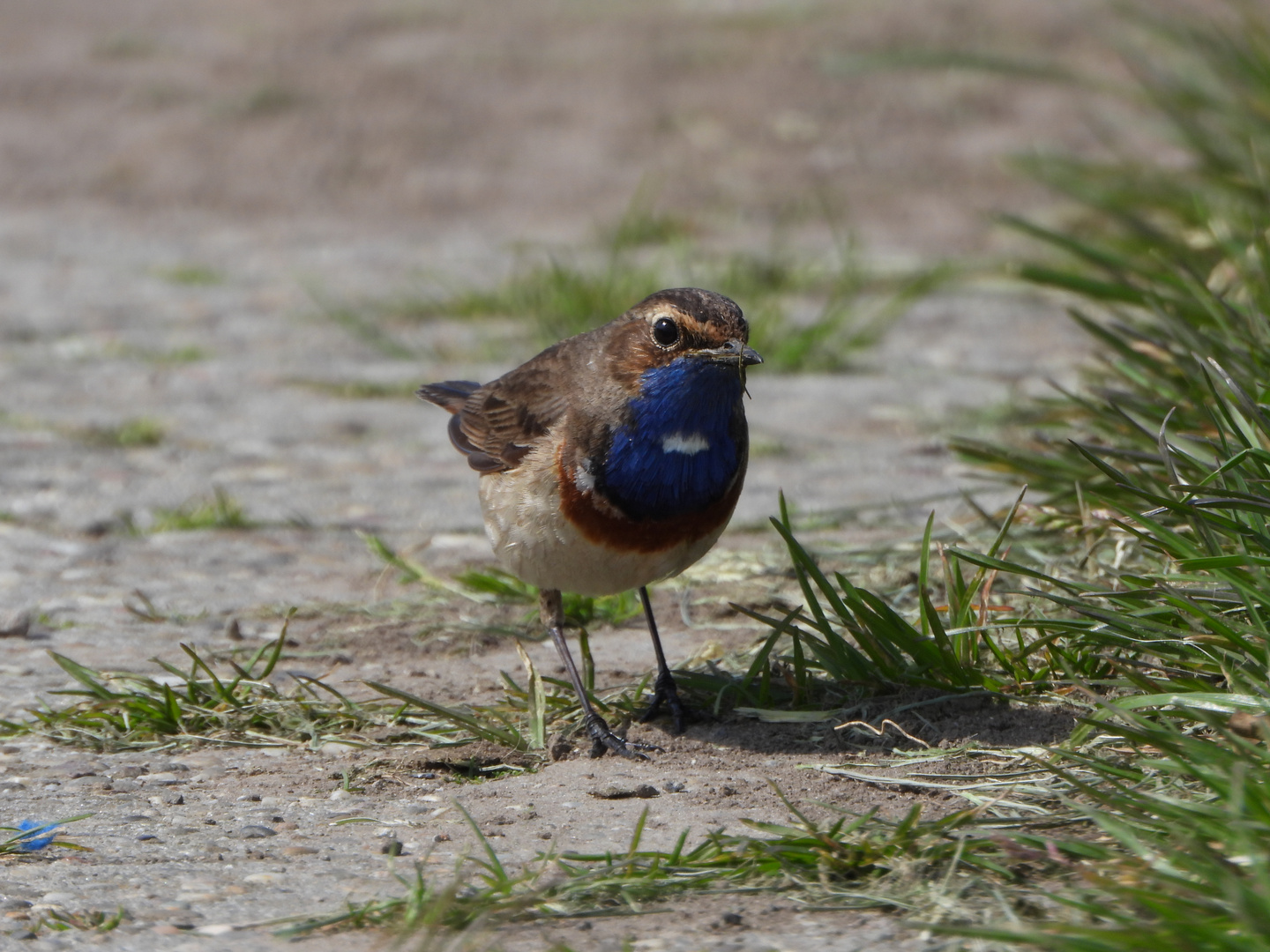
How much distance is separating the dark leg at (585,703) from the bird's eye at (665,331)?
72 cm

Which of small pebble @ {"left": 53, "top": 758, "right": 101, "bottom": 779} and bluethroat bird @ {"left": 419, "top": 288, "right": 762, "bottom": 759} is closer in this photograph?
small pebble @ {"left": 53, "top": 758, "right": 101, "bottom": 779}

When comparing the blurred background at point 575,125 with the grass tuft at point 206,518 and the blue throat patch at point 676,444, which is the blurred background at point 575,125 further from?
the blue throat patch at point 676,444

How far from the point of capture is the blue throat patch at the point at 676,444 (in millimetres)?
3924

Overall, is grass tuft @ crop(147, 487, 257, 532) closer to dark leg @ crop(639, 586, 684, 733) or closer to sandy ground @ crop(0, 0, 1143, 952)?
sandy ground @ crop(0, 0, 1143, 952)

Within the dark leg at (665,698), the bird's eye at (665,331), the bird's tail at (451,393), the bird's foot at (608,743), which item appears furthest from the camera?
the bird's tail at (451,393)

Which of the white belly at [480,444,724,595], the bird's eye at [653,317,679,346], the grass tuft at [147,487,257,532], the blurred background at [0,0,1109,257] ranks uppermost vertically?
the blurred background at [0,0,1109,257]

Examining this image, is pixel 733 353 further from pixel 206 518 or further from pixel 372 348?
pixel 372 348

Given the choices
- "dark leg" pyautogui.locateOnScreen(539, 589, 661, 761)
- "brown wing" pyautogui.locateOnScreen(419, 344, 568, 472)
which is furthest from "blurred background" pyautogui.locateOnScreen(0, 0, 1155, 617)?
"dark leg" pyautogui.locateOnScreen(539, 589, 661, 761)

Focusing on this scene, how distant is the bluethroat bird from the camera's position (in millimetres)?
3920

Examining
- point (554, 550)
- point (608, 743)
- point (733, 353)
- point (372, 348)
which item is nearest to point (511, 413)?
point (554, 550)

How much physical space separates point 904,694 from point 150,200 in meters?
8.22

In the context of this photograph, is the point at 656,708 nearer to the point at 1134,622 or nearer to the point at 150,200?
the point at 1134,622

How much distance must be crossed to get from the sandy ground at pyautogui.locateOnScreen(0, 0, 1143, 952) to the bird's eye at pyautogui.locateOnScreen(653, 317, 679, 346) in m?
0.94

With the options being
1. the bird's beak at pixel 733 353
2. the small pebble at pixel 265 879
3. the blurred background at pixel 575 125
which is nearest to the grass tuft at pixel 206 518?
the bird's beak at pixel 733 353
